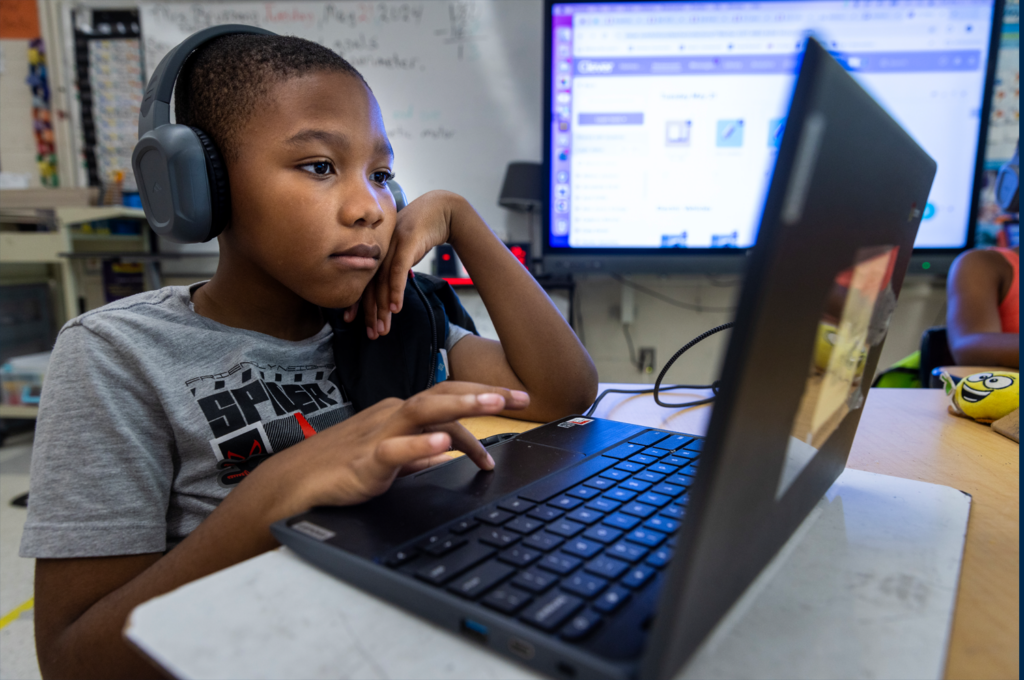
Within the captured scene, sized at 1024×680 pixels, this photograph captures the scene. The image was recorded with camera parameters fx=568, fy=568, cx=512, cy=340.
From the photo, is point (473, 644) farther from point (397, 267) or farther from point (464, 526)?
point (397, 267)

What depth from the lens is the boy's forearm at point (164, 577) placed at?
0.38 metres

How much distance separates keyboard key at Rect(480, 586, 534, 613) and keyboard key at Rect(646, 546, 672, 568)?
0.07 m

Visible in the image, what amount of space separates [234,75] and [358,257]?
23cm

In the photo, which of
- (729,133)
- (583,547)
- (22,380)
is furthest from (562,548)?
(22,380)

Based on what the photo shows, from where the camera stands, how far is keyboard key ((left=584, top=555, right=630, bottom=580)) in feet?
0.89

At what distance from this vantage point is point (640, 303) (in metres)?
2.18

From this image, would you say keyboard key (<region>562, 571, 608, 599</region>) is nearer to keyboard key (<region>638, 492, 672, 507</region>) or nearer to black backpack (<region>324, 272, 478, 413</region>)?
keyboard key (<region>638, 492, 672, 507</region>)

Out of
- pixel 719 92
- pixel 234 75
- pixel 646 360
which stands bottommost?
pixel 646 360

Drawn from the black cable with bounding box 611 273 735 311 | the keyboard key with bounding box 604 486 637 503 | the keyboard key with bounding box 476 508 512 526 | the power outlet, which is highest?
the keyboard key with bounding box 476 508 512 526

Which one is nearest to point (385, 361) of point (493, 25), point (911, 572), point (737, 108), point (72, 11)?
point (911, 572)

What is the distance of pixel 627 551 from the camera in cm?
30

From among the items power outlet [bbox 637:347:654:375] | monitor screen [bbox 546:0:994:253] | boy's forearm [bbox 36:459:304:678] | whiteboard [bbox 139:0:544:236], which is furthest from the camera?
power outlet [bbox 637:347:654:375]

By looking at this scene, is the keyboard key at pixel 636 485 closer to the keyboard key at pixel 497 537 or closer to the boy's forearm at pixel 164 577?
the keyboard key at pixel 497 537

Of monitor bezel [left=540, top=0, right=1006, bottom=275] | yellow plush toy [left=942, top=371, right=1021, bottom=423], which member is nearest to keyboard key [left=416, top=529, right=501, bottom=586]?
yellow plush toy [left=942, top=371, right=1021, bottom=423]
